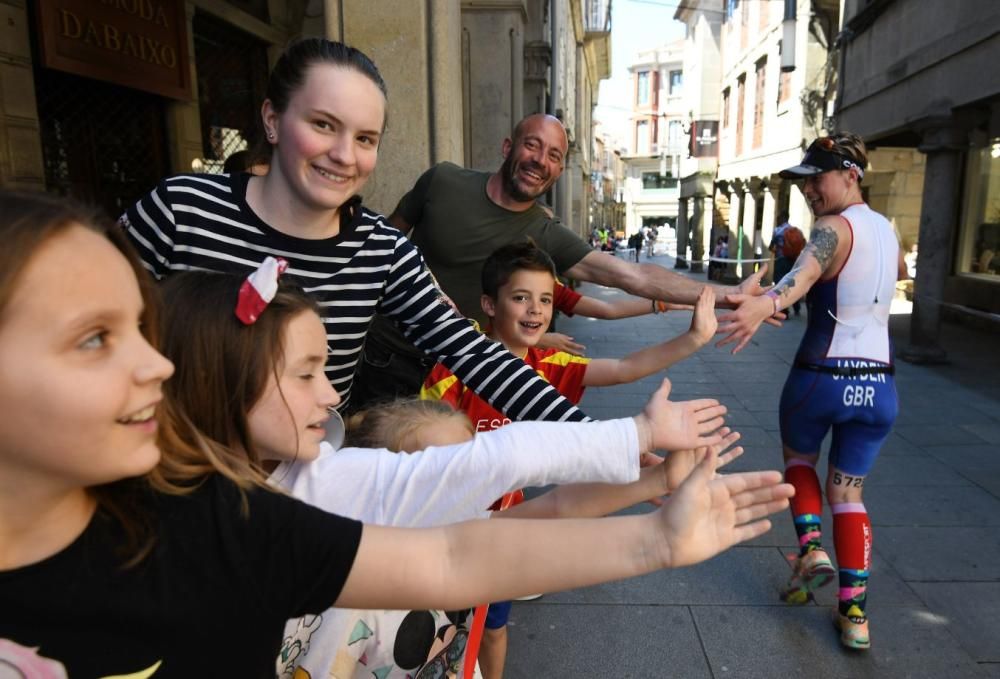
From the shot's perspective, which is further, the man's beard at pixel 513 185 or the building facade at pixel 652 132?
the building facade at pixel 652 132

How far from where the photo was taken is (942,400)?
22.9 feet

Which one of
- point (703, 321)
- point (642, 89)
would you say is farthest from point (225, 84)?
point (642, 89)

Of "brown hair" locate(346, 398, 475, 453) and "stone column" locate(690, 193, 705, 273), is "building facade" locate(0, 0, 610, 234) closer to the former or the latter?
"brown hair" locate(346, 398, 475, 453)

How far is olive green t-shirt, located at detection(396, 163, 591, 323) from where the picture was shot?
10.6 feet

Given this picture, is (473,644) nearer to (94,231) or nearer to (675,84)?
(94,231)

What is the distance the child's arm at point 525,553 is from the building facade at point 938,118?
6.21 metres

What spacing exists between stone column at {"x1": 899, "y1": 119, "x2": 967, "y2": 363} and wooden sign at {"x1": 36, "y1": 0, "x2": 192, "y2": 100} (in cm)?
851

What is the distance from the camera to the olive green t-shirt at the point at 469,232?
322 cm

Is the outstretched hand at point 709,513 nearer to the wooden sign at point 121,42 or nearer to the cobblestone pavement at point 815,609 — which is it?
the cobblestone pavement at point 815,609

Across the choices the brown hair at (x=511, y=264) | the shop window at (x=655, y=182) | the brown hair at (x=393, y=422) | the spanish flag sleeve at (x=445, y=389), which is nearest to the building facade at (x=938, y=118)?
the brown hair at (x=511, y=264)

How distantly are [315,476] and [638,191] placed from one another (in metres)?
66.7

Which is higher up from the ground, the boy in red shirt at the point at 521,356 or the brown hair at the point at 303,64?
the brown hair at the point at 303,64

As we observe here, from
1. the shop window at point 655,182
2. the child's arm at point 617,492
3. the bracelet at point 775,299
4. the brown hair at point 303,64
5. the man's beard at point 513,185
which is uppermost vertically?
the shop window at point 655,182

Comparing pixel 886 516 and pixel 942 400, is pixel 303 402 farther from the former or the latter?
pixel 942 400
